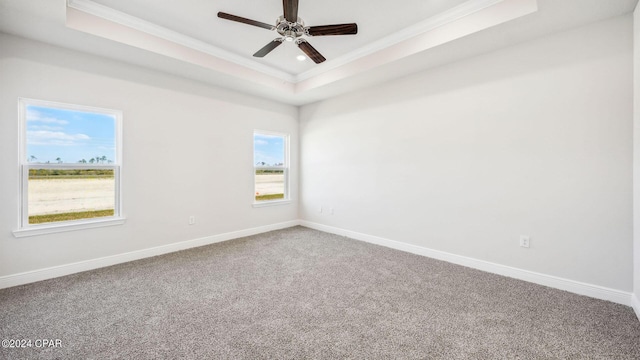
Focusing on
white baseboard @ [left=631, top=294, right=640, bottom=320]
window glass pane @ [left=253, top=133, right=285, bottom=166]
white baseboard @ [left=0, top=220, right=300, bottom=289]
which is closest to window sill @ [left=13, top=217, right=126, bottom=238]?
white baseboard @ [left=0, top=220, right=300, bottom=289]

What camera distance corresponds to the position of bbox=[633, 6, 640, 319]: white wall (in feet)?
6.78

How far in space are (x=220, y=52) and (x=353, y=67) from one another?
1845 millimetres

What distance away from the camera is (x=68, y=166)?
2.93 metres

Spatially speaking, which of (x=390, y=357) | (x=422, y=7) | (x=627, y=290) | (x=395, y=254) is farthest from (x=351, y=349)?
(x=422, y=7)

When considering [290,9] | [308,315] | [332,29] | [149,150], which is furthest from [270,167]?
[308,315]

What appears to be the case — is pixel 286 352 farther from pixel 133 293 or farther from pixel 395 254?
pixel 395 254

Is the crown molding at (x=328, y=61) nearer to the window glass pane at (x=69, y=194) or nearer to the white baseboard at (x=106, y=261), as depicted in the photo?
the window glass pane at (x=69, y=194)

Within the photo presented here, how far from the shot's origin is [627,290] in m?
2.25

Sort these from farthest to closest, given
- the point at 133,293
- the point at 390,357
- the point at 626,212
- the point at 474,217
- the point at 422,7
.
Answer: the point at 474,217 → the point at 422,7 → the point at 133,293 → the point at 626,212 → the point at 390,357

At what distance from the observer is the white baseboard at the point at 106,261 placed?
2.62 meters

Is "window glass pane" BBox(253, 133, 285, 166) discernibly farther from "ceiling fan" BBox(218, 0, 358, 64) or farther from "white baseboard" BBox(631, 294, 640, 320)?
"white baseboard" BBox(631, 294, 640, 320)

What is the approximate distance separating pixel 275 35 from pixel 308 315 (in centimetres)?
314

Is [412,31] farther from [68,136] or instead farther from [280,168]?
[68,136]

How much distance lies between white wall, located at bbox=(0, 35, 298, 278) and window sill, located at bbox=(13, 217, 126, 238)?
0.19ft
